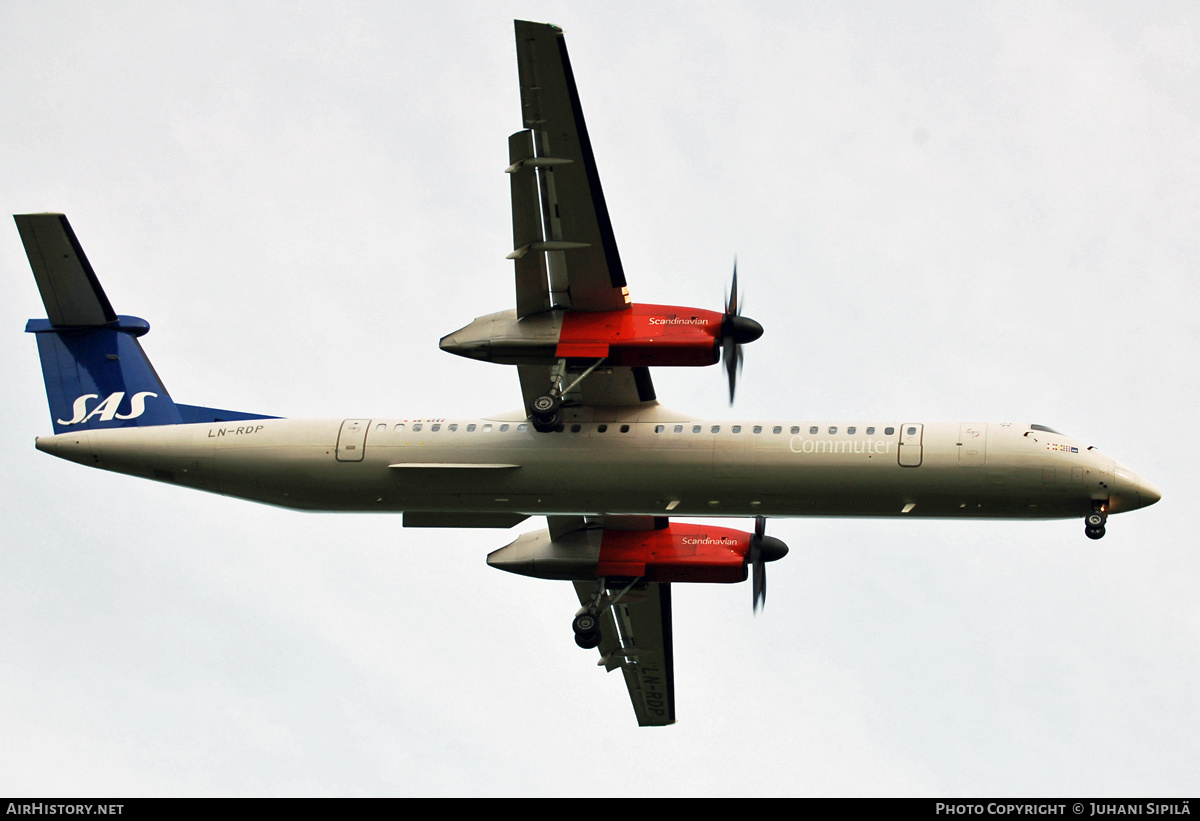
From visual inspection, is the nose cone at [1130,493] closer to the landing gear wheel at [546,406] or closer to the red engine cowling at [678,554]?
the red engine cowling at [678,554]

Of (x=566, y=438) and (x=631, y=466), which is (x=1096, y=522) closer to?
(x=631, y=466)

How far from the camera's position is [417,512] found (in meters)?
28.4

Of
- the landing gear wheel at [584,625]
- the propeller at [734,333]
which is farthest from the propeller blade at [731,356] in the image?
the landing gear wheel at [584,625]

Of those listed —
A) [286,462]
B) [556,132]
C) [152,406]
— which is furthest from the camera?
[152,406]

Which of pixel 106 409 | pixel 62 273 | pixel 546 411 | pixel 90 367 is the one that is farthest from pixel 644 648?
pixel 62 273

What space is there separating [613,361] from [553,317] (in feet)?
4.82

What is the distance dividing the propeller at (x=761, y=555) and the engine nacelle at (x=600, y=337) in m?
5.49

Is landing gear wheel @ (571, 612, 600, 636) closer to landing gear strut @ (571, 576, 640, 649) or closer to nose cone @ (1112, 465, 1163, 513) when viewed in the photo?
landing gear strut @ (571, 576, 640, 649)

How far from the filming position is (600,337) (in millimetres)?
26500

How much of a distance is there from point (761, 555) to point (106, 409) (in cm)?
1446

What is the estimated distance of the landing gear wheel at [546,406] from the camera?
87.7 ft

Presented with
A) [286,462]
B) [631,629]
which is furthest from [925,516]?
[286,462]
